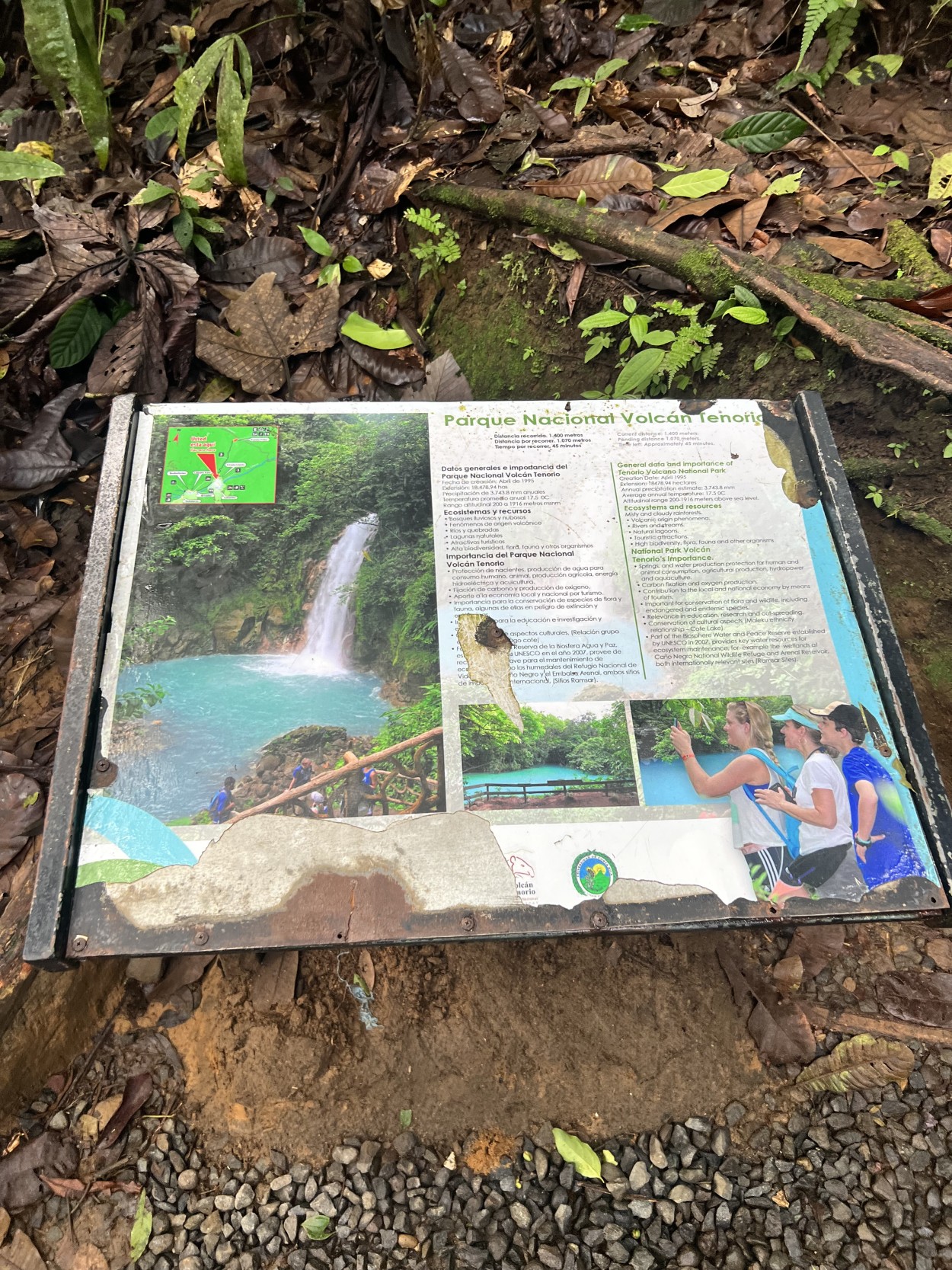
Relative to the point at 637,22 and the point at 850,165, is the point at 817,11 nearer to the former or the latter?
the point at 850,165

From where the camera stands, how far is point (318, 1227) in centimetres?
217

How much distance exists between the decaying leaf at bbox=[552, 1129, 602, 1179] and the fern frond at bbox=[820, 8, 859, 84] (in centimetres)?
448

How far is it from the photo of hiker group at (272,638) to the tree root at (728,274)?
1.27m

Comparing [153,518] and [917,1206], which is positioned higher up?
[153,518]

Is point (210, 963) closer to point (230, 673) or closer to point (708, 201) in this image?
point (230, 673)

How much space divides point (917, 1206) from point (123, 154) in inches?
211

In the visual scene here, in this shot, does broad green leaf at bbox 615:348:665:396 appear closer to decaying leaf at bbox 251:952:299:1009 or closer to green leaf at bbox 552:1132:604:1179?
decaying leaf at bbox 251:952:299:1009

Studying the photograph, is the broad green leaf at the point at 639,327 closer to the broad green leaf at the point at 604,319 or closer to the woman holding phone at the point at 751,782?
the broad green leaf at the point at 604,319

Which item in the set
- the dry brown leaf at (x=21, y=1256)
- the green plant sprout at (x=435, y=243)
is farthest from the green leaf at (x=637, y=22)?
the dry brown leaf at (x=21, y=1256)

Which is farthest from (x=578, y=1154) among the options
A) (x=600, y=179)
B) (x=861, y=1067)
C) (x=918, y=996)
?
(x=600, y=179)

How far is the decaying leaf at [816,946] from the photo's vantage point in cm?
246

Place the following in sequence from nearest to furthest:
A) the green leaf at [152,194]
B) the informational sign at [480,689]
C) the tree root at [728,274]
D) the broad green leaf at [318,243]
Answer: the informational sign at [480,689], the tree root at [728,274], the green leaf at [152,194], the broad green leaf at [318,243]

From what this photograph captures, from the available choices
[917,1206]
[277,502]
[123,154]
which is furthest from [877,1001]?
[123,154]

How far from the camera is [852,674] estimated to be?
78.3 inches
